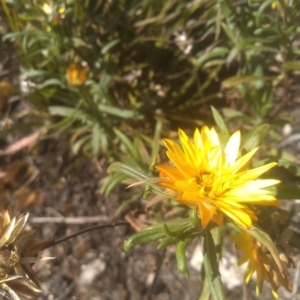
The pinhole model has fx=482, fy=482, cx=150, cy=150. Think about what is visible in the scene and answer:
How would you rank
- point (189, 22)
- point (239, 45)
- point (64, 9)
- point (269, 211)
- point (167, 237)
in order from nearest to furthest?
point (167, 237) → point (269, 211) → point (239, 45) → point (64, 9) → point (189, 22)

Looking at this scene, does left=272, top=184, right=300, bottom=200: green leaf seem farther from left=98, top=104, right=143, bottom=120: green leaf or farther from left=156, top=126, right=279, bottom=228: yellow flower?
left=98, top=104, right=143, bottom=120: green leaf

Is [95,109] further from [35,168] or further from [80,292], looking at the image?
[80,292]

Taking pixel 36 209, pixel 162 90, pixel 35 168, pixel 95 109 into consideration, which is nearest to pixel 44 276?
pixel 36 209

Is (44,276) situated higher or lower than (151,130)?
lower

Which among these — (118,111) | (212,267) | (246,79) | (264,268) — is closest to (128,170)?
(212,267)

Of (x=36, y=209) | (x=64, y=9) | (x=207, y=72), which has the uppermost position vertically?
(x=64, y=9)
